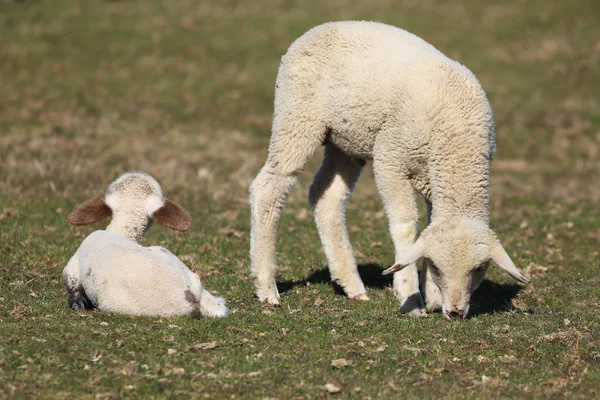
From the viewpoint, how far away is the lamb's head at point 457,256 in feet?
29.0

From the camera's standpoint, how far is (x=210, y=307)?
8.77 m

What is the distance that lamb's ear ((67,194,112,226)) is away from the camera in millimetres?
9461

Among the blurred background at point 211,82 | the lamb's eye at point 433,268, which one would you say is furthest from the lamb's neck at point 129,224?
the blurred background at point 211,82

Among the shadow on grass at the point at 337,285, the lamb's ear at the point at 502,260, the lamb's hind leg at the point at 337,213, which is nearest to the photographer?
the lamb's ear at the point at 502,260

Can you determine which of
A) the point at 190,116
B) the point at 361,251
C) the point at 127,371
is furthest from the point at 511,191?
the point at 127,371

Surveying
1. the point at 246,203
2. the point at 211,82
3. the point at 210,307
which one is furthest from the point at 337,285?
the point at 211,82

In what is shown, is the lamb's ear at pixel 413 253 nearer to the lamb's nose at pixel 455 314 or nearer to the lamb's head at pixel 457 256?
the lamb's head at pixel 457 256

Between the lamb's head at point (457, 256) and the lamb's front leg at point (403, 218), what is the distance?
46cm

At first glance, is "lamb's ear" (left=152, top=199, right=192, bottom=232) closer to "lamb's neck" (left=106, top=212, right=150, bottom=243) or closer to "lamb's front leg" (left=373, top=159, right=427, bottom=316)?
"lamb's neck" (left=106, top=212, right=150, bottom=243)

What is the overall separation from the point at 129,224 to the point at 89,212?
431 mm

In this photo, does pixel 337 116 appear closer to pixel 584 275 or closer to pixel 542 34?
pixel 584 275

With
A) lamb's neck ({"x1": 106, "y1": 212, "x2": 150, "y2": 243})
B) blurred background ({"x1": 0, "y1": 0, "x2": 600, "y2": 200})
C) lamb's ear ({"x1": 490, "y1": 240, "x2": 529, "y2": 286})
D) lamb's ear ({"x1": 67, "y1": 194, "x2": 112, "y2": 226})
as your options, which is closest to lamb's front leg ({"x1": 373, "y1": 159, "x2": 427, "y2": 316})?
lamb's ear ({"x1": 490, "y1": 240, "x2": 529, "y2": 286})

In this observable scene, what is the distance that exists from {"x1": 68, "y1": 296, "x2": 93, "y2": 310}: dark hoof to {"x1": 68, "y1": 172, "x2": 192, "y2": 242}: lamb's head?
2.78 ft


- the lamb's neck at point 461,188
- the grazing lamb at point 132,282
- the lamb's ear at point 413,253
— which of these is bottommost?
the grazing lamb at point 132,282
